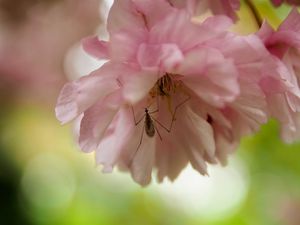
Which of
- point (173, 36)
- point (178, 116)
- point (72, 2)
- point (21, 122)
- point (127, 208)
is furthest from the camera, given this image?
point (21, 122)

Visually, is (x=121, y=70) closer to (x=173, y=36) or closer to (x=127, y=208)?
(x=173, y=36)

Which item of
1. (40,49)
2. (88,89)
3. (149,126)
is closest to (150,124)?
(149,126)

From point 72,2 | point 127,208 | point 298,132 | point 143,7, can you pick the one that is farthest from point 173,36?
point 127,208

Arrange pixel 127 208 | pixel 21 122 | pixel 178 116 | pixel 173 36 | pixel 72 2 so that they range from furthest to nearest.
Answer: pixel 21 122
pixel 127 208
pixel 72 2
pixel 178 116
pixel 173 36

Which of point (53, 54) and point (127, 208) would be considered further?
point (53, 54)

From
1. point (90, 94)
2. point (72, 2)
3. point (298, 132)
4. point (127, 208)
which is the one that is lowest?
point (127, 208)

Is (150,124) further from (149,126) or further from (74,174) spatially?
(74,174)

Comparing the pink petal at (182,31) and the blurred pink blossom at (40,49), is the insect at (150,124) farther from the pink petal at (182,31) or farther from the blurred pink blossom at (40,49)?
the blurred pink blossom at (40,49)
